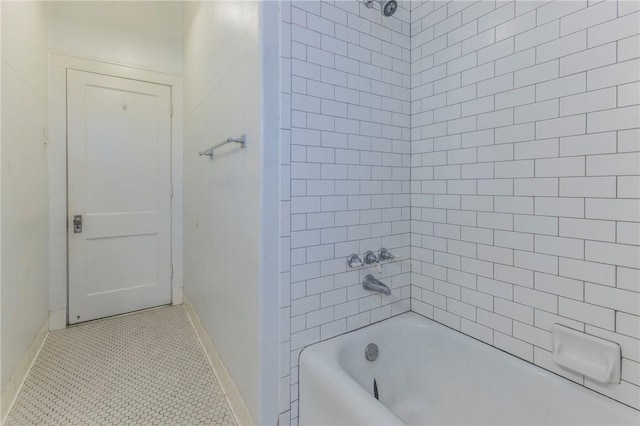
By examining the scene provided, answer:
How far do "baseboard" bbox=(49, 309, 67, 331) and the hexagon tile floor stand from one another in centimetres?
7

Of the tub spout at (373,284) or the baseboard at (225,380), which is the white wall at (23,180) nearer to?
the baseboard at (225,380)

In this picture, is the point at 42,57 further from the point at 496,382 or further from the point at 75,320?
the point at 496,382

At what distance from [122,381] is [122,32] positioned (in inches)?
110

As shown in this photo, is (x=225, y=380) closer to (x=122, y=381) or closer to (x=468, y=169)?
(x=122, y=381)

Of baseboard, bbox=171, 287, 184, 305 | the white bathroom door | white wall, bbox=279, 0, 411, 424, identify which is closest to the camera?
white wall, bbox=279, 0, 411, 424

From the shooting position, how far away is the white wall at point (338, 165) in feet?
4.32

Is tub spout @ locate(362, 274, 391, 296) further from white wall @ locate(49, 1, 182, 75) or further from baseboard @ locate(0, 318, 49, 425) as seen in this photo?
white wall @ locate(49, 1, 182, 75)

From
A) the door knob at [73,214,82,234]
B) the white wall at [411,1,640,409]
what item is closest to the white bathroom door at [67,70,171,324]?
the door knob at [73,214,82,234]

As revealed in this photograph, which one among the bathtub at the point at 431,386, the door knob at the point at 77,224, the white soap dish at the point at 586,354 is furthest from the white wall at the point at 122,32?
the white soap dish at the point at 586,354

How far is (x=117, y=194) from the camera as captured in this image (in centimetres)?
270

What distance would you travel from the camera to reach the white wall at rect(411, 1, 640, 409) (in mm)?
997

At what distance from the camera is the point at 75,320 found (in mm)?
2572

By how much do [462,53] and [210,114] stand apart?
153cm

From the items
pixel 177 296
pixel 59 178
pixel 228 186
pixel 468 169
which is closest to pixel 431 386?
pixel 468 169
